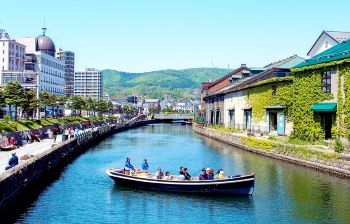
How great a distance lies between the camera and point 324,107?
184ft

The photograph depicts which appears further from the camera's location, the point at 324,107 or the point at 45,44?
the point at 45,44

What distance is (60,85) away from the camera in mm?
190250

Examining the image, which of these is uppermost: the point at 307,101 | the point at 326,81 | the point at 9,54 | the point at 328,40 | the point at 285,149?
the point at 9,54

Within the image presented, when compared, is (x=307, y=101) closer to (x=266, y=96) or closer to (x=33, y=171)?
(x=266, y=96)

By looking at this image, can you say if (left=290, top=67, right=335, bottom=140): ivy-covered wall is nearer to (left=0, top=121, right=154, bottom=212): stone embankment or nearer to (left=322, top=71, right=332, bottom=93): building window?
(left=322, top=71, right=332, bottom=93): building window

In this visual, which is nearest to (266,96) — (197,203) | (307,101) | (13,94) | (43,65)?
(307,101)

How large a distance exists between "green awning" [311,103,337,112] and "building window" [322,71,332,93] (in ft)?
6.40

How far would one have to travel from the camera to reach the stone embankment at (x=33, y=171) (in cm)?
3002

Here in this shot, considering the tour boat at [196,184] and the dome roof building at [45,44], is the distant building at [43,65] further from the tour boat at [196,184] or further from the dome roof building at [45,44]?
the tour boat at [196,184]

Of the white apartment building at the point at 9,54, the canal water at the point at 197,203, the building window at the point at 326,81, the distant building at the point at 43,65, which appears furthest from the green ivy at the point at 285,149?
the white apartment building at the point at 9,54

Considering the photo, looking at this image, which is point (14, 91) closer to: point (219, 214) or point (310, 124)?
point (310, 124)

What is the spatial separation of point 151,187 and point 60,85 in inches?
6291

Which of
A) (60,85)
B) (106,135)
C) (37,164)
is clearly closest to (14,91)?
(106,135)

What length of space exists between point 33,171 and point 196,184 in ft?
47.8
